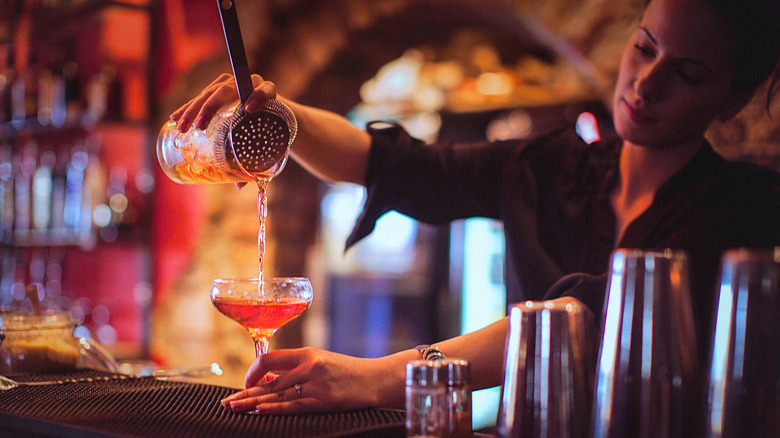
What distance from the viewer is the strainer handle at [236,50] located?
1090mm

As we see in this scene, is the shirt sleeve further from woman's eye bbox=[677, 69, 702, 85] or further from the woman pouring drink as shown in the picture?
woman's eye bbox=[677, 69, 702, 85]

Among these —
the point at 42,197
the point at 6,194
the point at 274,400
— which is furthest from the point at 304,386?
the point at 6,194

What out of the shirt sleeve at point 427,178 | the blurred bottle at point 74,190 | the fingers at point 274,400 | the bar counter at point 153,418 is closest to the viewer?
the bar counter at point 153,418

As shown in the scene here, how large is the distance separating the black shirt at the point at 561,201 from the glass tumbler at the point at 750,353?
1.53 ft

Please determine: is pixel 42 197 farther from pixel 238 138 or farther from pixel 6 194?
pixel 238 138

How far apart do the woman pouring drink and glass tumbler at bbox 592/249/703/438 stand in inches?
15.2

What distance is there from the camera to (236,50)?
43.1 inches

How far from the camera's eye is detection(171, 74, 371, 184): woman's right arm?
114cm

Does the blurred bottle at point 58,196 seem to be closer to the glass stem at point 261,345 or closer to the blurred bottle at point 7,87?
the blurred bottle at point 7,87

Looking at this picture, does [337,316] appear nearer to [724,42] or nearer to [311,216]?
[311,216]

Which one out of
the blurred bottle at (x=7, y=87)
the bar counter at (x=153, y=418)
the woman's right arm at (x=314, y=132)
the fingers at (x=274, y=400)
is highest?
the blurred bottle at (x=7, y=87)

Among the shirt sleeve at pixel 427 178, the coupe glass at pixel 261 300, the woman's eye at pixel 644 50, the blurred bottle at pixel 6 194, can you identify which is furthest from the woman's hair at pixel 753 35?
the blurred bottle at pixel 6 194

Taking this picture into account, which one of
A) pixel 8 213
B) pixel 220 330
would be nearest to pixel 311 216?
pixel 220 330

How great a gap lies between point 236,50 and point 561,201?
30.1 inches
